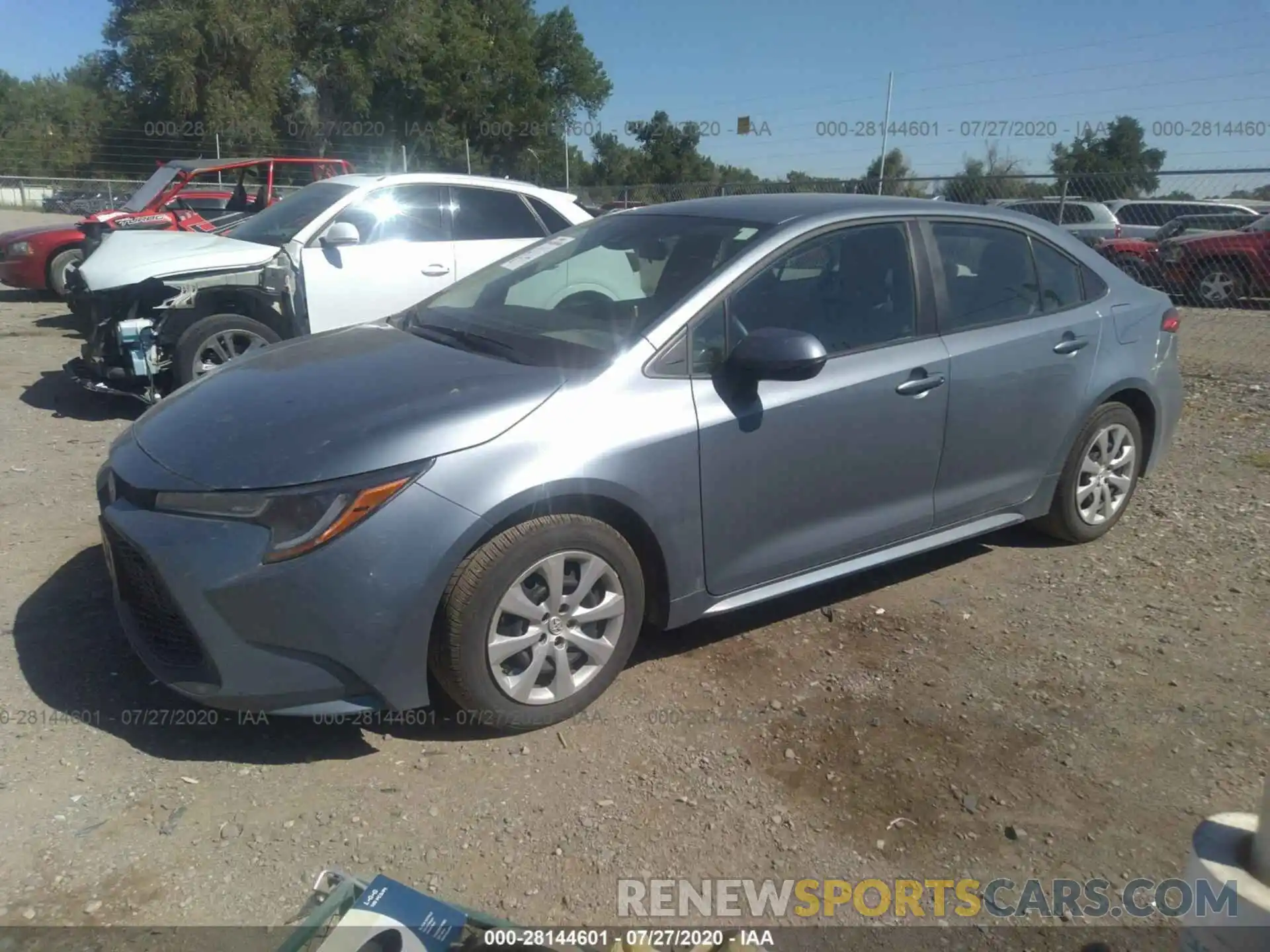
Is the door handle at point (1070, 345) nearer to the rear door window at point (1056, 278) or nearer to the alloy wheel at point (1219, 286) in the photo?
the rear door window at point (1056, 278)

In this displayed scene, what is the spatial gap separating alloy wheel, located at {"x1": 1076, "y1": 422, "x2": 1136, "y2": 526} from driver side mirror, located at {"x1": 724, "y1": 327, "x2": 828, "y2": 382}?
202cm

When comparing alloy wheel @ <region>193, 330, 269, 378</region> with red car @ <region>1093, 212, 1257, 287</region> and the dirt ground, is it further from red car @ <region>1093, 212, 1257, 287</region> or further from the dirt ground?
red car @ <region>1093, 212, 1257, 287</region>

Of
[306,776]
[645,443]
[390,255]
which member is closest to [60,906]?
[306,776]

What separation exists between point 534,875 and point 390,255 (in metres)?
5.55

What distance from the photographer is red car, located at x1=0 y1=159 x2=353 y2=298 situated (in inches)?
440

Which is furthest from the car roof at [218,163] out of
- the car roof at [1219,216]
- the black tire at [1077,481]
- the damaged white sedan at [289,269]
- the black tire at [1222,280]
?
the car roof at [1219,216]

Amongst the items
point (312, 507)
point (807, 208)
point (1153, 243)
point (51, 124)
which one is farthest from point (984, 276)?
point (51, 124)

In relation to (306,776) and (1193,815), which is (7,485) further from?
(1193,815)

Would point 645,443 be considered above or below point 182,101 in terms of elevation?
below

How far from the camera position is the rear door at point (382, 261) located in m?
6.96

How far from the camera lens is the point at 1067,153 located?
1066 inches

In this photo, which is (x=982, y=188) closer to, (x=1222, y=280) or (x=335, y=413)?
(x=1222, y=280)

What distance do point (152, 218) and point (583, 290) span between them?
30.2 feet

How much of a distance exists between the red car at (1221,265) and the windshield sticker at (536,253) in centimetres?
1249
